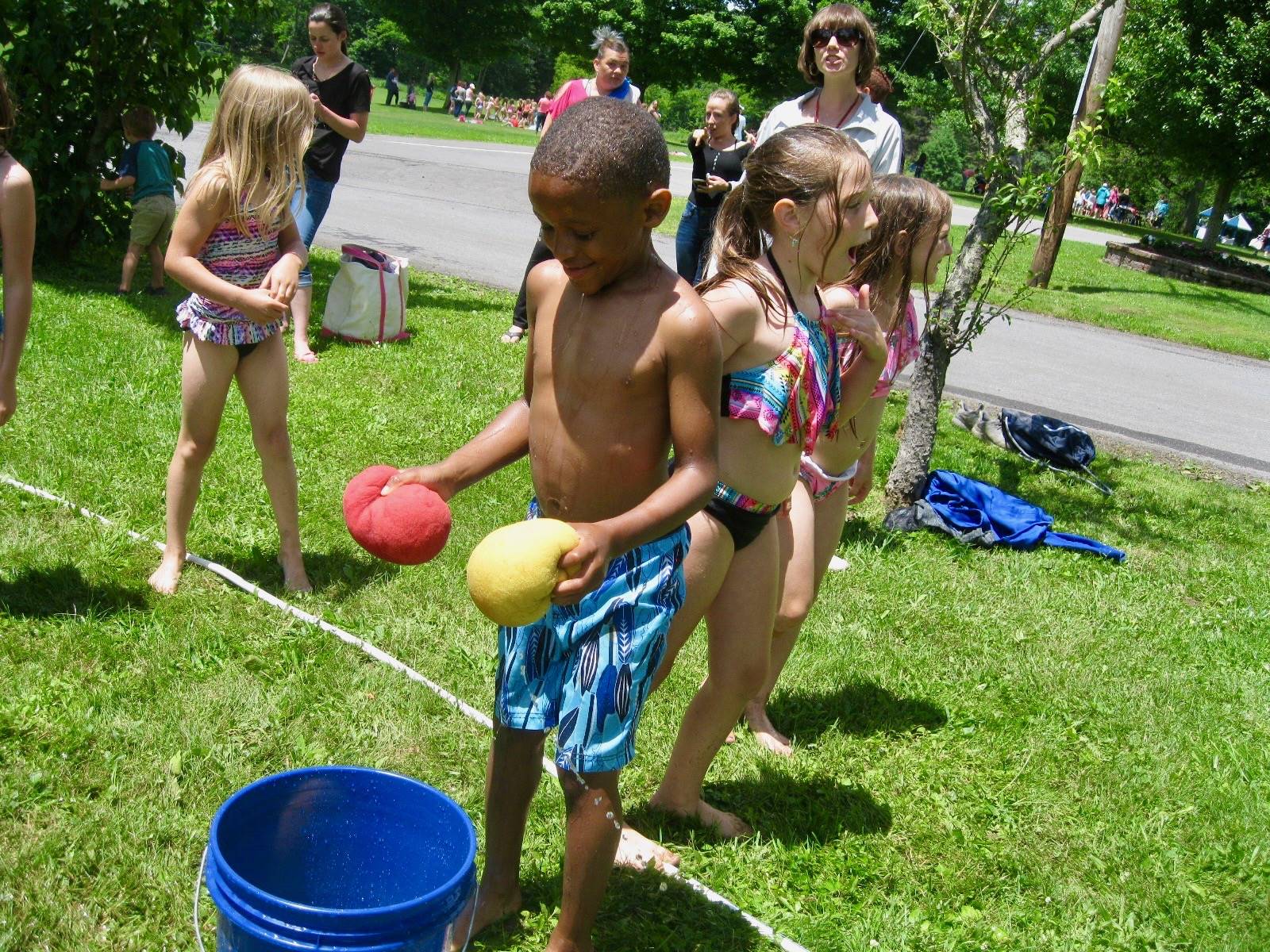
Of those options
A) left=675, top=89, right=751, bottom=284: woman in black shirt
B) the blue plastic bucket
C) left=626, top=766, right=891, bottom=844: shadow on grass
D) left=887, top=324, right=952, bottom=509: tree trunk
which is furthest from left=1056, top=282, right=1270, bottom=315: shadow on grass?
the blue plastic bucket

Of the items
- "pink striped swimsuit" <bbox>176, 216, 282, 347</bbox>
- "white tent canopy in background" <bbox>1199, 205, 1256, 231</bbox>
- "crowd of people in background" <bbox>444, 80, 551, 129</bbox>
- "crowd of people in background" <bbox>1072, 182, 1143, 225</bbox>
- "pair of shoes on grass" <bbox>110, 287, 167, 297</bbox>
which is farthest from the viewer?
"white tent canopy in background" <bbox>1199, 205, 1256, 231</bbox>

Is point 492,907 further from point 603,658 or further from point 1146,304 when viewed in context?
point 1146,304

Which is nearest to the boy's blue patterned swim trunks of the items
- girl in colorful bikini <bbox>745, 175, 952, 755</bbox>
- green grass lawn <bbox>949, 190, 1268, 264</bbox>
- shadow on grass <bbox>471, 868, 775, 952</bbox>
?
shadow on grass <bbox>471, 868, 775, 952</bbox>

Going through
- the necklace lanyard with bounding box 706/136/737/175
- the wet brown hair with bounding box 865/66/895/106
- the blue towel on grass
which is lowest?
the blue towel on grass

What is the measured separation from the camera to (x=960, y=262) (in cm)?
596

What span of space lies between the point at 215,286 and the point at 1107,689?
3585mm

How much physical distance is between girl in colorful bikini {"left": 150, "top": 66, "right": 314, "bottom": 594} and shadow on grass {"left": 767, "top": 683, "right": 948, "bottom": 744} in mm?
1850

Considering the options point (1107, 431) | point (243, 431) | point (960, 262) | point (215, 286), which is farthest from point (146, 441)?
point (1107, 431)

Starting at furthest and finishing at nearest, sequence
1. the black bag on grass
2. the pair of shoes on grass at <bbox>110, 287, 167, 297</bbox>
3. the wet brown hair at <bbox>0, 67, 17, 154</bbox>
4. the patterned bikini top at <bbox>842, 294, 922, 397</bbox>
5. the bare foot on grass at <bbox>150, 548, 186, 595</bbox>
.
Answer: the pair of shoes on grass at <bbox>110, 287, 167, 297</bbox>, the black bag on grass, the patterned bikini top at <bbox>842, 294, 922, 397</bbox>, the bare foot on grass at <bbox>150, 548, 186, 595</bbox>, the wet brown hair at <bbox>0, 67, 17, 154</bbox>

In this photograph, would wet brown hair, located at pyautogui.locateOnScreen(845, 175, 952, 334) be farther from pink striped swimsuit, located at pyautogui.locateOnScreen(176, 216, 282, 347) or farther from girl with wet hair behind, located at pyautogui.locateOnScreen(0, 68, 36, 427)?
girl with wet hair behind, located at pyautogui.locateOnScreen(0, 68, 36, 427)

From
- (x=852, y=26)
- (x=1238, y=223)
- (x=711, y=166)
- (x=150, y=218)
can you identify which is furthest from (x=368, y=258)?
(x=1238, y=223)

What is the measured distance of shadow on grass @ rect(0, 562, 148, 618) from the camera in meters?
3.84

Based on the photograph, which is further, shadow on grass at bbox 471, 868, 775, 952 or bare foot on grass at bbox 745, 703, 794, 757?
bare foot on grass at bbox 745, 703, 794, 757

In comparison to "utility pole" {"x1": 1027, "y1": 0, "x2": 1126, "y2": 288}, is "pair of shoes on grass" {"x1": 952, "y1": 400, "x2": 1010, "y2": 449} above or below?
below
